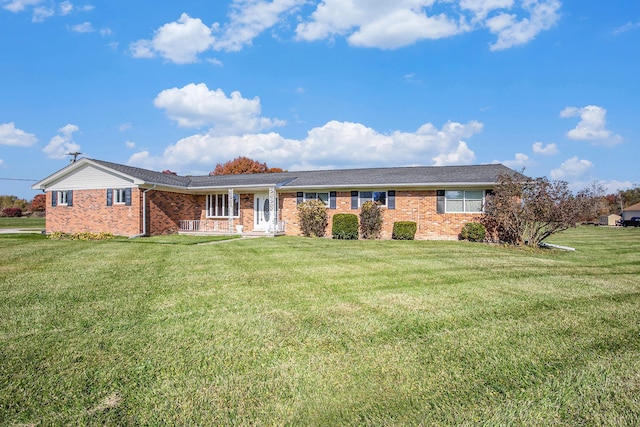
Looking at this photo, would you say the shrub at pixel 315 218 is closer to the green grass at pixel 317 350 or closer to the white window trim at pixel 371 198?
the white window trim at pixel 371 198

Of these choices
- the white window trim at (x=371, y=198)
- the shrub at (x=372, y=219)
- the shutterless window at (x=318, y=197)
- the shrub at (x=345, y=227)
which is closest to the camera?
the shrub at (x=372, y=219)

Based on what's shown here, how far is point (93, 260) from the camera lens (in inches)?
415

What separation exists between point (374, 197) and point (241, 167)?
1255 inches

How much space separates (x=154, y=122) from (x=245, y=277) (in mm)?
20051

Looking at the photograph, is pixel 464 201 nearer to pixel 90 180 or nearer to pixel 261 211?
pixel 261 211

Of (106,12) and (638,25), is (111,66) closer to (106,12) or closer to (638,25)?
(106,12)

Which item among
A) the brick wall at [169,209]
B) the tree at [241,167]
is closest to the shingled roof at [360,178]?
the brick wall at [169,209]

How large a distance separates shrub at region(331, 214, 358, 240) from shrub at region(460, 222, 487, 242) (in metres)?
5.36

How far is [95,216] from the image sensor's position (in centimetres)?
1994

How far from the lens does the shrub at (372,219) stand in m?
18.2

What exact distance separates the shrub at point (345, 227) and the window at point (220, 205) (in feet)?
21.5

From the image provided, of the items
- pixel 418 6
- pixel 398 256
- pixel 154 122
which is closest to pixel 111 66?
pixel 154 122

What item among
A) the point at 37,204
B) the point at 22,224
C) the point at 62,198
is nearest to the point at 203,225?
the point at 62,198

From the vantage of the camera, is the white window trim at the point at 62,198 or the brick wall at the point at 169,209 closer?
the brick wall at the point at 169,209
